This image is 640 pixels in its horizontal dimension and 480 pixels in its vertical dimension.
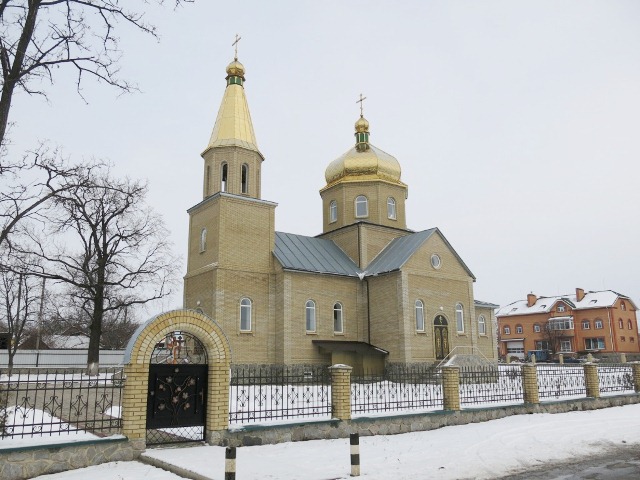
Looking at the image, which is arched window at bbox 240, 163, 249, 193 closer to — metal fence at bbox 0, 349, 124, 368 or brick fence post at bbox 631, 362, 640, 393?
metal fence at bbox 0, 349, 124, 368

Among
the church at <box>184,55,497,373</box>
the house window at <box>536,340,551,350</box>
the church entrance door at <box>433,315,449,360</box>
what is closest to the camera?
the church at <box>184,55,497,373</box>

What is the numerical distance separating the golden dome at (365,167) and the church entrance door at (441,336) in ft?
25.5

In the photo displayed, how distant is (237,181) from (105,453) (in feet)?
50.0

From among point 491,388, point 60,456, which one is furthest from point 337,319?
point 60,456

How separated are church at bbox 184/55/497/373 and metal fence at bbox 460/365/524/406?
26.7ft

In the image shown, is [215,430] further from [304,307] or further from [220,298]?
[304,307]

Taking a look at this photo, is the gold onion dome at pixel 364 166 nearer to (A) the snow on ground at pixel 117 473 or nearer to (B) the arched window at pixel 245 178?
(B) the arched window at pixel 245 178

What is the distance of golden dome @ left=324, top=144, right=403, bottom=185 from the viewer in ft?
92.7

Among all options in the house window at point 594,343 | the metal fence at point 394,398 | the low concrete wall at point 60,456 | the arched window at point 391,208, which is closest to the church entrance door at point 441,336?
the arched window at point 391,208

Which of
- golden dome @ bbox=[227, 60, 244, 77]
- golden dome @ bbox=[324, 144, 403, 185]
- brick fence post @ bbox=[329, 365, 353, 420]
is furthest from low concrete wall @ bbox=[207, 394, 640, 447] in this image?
golden dome @ bbox=[227, 60, 244, 77]

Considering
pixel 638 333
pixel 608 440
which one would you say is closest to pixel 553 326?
pixel 638 333

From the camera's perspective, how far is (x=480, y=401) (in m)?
13.9

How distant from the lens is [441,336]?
2466 centimetres

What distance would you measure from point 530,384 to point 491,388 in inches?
39.8
